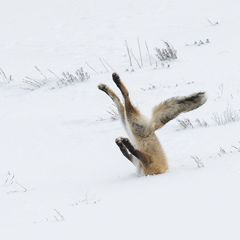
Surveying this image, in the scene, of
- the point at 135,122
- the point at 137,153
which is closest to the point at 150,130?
the point at 135,122

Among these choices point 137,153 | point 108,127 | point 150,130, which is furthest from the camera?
point 108,127

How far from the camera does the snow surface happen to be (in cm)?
409

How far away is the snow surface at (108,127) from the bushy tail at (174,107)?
567 millimetres

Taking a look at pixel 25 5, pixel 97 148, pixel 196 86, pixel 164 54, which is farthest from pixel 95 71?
pixel 25 5

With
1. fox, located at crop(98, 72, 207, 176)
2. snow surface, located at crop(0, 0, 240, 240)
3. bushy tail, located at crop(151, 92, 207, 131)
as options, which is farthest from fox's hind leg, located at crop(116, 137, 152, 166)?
bushy tail, located at crop(151, 92, 207, 131)

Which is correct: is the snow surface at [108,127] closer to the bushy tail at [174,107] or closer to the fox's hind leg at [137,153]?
the fox's hind leg at [137,153]

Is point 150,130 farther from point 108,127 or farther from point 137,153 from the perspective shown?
point 108,127

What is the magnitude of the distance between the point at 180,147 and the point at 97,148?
1363 millimetres

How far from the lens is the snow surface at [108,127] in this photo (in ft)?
13.4

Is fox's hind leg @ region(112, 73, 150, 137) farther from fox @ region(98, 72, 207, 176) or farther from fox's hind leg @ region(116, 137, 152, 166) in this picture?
fox's hind leg @ region(116, 137, 152, 166)

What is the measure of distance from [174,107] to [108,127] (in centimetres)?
301

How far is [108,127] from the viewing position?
8.64 meters

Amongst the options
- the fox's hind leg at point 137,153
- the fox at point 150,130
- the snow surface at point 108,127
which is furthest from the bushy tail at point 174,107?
the snow surface at point 108,127

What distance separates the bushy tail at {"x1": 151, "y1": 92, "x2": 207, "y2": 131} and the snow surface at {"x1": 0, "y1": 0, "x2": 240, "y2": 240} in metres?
0.57
